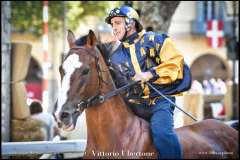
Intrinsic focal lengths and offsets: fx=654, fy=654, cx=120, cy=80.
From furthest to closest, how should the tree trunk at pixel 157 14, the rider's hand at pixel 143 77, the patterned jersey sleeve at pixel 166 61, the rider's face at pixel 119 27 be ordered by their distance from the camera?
the tree trunk at pixel 157 14 < the rider's face at pixel 119 27 < the patterned jersey sleeve at pixel 166 61 < the rider's hand at pixel 143 77

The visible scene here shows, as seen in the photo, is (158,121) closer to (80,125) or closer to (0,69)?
(80,125)

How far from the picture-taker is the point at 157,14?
36.6 feet

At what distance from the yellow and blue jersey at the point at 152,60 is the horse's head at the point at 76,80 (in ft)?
1.45

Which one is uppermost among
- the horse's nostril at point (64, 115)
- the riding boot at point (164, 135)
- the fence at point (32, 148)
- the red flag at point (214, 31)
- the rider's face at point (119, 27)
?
the red flag at point (214, 31)

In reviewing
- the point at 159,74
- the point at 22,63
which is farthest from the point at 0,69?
the point at 159,74

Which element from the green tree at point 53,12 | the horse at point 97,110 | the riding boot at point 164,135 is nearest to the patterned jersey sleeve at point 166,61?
the riding boot at point 164,135

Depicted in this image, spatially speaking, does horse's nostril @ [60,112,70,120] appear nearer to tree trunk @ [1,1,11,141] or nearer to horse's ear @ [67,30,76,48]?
horse's ear @ [67,30,76,48]

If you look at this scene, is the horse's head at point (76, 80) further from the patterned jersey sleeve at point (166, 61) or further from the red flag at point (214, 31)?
the red flag at point (214, 31)

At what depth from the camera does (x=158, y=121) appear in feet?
18.6

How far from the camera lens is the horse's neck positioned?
5.54 metres

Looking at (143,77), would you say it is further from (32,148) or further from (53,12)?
(53,12)

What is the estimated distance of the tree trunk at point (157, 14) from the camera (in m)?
11.0

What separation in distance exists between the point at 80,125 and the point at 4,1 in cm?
256

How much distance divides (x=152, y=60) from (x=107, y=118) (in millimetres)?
820
